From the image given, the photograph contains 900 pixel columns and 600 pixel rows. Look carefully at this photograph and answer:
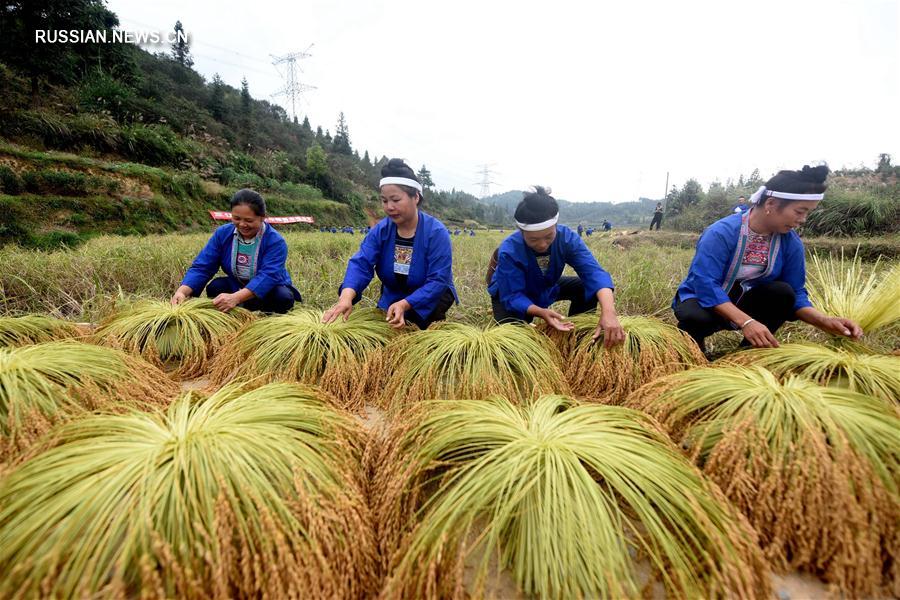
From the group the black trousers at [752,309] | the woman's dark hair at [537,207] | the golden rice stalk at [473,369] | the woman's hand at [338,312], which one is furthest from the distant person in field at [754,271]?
the woman's hand at [338,312]

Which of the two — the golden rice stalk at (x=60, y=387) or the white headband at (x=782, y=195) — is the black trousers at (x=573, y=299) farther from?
the golden rice stalk at (x=60, y=387)

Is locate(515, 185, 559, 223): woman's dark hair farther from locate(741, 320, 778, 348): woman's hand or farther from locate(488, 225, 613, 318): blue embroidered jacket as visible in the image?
locate(741, 320, 778, 348): woman's hand

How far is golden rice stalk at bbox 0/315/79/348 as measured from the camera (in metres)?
1.95

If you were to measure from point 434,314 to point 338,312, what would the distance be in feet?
2.74

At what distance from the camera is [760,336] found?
1925 mm

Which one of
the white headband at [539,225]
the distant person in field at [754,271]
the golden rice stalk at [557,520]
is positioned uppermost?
the white headband at [539,225]

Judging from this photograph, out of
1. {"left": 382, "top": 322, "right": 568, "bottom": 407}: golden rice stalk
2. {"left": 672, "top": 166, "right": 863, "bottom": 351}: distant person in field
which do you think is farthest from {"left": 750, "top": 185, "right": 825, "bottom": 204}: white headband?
{"left": 382, "top": 322, "right": 568, "bottom": 407}: golden rice stalk

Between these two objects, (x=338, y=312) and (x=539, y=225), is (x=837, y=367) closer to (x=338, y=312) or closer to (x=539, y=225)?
(x=539, y=225)

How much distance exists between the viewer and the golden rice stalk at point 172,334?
212 cm

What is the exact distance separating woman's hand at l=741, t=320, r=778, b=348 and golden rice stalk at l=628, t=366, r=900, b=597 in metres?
0.71

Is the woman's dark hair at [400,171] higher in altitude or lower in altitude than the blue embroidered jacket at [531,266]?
higher

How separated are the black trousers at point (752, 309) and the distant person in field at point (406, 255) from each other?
1.59m

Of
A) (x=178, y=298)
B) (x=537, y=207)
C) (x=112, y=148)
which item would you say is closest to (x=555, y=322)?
(x=537, y=207)

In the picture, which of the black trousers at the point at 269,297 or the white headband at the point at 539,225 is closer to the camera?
the white headband at the point at 539,225
